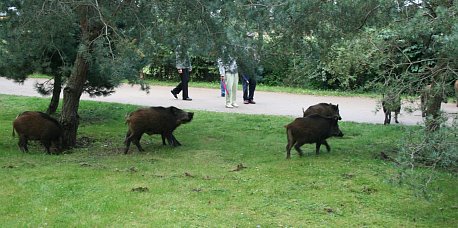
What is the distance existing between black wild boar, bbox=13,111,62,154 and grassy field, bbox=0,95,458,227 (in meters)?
0.27

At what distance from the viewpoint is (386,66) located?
9484mm

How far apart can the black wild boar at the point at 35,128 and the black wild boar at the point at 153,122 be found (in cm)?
130

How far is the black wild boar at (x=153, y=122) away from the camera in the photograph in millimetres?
11002

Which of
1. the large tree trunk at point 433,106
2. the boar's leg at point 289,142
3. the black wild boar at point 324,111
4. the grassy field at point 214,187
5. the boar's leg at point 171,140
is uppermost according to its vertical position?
the large tree trunk at point 433,106

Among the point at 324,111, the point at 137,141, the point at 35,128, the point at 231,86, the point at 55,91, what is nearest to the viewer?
the point at 35,128

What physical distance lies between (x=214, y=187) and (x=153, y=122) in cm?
314

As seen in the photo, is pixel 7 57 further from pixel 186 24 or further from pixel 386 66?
pixel 386 66

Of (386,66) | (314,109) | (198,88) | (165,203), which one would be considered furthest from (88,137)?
(198,88)

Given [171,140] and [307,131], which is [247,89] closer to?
[171,140]

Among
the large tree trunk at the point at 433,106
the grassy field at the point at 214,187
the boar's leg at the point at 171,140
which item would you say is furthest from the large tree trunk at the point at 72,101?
the large tree trunk at the point at 433,106

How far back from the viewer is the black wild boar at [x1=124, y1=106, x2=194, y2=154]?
11.0 metres

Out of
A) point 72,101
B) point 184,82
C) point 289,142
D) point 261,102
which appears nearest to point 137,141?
point 72,101

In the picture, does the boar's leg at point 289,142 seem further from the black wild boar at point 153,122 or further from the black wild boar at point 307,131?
the black wild boar at point 153,122

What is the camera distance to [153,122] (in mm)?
11188
